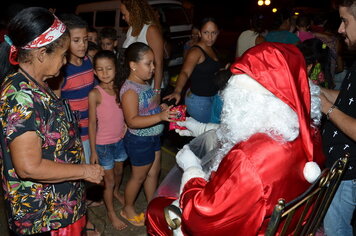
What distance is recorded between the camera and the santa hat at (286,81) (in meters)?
1.60

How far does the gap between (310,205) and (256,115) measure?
559 mm

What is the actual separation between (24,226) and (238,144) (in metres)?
1.32

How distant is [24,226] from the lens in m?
1.86

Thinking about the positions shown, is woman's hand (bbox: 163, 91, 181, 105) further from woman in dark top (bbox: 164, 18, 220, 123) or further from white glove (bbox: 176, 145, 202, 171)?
white glove (bbox: 176, 145, 202, 171)

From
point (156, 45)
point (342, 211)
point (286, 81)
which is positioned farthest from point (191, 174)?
point (156, 45)

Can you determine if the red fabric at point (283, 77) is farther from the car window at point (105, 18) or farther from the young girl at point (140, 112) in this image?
the car window at point (105, 18)

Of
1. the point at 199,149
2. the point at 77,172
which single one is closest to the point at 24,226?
the point at 77,172

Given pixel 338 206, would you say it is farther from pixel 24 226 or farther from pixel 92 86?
pixel 92 86

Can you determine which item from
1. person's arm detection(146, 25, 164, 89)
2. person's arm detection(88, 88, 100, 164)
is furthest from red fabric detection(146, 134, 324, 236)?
→ person's arm detection(146, 25, 164, 89)

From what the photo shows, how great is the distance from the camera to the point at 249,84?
5.56 ft

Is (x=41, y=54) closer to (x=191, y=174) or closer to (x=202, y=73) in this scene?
(x=191, y=174)

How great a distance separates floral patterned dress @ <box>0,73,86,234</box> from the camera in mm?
1656

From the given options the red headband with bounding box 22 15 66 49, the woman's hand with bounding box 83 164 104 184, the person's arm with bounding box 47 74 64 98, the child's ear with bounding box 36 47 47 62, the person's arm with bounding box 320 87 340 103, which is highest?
the red headband with bounding box 22 15 66 49

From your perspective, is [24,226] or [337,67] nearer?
[24,226]
